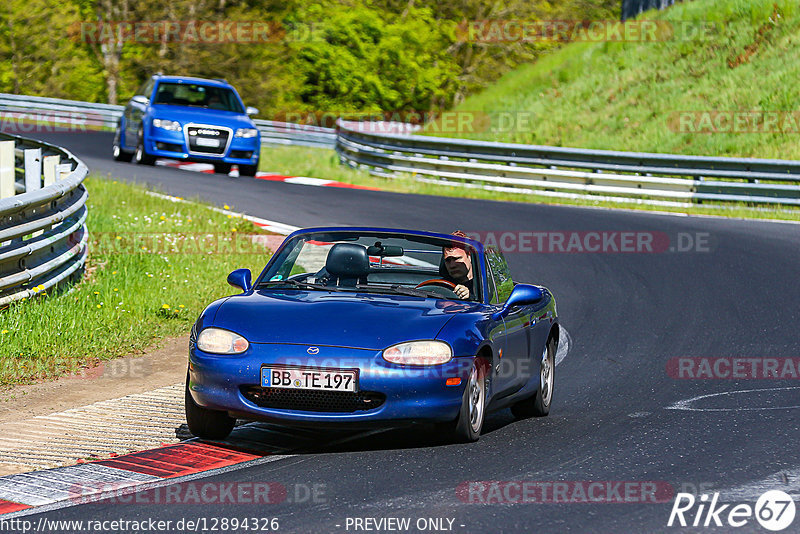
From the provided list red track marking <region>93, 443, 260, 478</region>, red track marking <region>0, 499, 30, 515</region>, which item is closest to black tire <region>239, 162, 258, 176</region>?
red track marking <region>93, 443, 260, 478</region>

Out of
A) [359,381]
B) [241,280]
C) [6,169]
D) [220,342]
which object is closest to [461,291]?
[241,280]

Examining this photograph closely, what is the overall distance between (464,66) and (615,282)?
49540 millimetres

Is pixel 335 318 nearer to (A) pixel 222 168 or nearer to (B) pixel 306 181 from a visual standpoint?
(B) pixel 306 181

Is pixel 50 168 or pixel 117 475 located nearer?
pixel 117 475

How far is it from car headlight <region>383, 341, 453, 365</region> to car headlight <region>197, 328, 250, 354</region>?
818 millimetres

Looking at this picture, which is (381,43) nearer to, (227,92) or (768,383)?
(227,92)

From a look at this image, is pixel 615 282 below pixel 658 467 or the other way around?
below

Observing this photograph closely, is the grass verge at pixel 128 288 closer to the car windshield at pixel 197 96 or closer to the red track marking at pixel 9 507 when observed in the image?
the red track marking at pixel 9 507

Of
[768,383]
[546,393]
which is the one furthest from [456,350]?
[768,383]

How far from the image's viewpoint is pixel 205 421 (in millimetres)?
7203

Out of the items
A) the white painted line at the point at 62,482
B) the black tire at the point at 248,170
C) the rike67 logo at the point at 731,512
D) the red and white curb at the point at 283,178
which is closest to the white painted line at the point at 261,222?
the red and white curb at the point at 283,178

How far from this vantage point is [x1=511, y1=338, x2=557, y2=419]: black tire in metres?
8.53

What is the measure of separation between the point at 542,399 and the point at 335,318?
212cm

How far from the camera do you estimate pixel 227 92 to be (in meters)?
25.6
